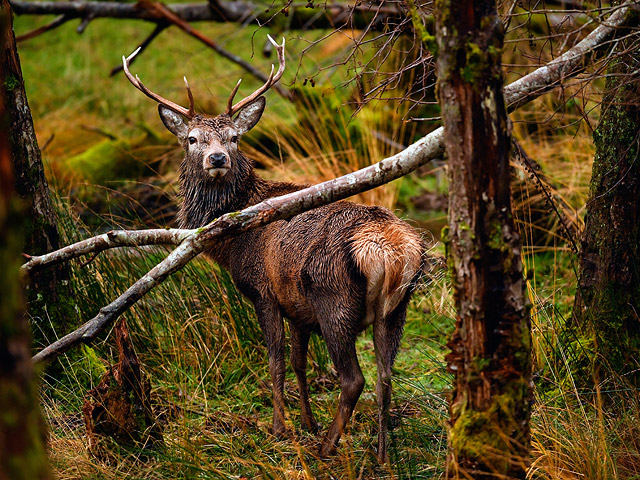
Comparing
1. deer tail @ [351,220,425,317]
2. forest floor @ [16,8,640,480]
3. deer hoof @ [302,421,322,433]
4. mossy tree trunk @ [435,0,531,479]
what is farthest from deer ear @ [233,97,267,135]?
mossy tree trunk @ [435,0,531,479]

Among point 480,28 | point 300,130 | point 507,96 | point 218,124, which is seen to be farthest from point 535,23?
point 480,28

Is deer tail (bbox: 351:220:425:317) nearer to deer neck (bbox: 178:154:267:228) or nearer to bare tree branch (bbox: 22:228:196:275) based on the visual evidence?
bare tree branch (bbox: 22:228:196:275)

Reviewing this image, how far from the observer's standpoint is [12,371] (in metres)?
1.51

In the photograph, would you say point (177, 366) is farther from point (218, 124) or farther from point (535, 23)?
point (535, 23)

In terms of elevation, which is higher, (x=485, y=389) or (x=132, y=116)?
(x=132, y=116)

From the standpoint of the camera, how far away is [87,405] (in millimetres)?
3518

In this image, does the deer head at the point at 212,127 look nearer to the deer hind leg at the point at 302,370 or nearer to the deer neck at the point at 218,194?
the deer neck at the point at 218,194

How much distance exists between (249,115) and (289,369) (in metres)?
1.84

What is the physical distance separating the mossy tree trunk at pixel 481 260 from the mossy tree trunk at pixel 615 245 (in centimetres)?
125

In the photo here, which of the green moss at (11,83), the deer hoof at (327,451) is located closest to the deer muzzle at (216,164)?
the green moss at (11,83)

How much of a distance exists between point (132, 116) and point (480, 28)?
9.15 metres

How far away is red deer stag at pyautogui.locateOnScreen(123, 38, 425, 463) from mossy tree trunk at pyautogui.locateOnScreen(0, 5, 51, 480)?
2.23 m

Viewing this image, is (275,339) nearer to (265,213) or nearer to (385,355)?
(385,355)

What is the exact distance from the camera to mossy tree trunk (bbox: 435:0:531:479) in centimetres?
240
